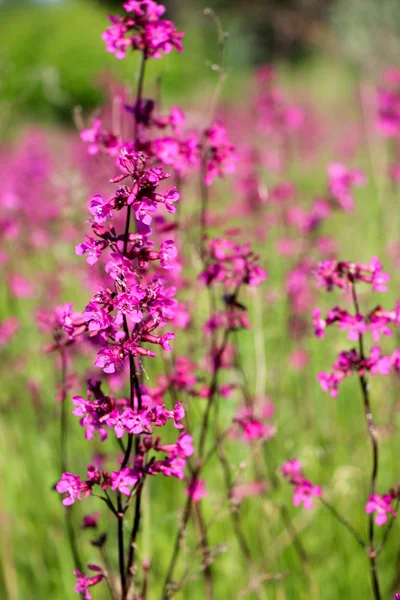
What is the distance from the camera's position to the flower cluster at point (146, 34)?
1.69 metres

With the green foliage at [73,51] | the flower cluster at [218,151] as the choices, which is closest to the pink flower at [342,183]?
the flower cluster at [218,151]

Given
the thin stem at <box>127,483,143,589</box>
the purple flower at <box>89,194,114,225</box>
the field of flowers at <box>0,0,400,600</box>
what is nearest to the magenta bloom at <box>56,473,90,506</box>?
the field of flowers at <box>0,0,400,600</box>

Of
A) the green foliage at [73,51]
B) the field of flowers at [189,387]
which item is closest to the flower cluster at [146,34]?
the field of flowers at [189,387]

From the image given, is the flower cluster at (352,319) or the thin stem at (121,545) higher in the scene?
the flower cluster at (352,319)

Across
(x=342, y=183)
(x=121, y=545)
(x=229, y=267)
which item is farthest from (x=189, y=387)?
(x=342, y=183)

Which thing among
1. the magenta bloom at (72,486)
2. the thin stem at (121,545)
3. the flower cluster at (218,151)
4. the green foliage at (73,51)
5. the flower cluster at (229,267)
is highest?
the green foliage at (73,51)

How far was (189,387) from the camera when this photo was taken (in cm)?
210

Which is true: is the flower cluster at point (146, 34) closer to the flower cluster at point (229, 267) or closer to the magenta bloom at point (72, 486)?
the flower cluster at point (229, 267)

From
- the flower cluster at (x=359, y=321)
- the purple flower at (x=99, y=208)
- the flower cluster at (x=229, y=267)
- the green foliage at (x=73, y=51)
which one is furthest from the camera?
the green foliage at (x=73, y=51)

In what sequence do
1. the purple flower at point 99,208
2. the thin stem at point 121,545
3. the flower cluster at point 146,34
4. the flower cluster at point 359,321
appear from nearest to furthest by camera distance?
the purple flower at point 99,208 → the thin stem at point 121,545 → the flower cluster at point 359,321 → the flower cluster at point 146,34

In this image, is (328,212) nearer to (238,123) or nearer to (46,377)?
(46,377)

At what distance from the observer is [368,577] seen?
2.58m

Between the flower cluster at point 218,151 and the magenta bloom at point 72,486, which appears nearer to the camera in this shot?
the magenta bloom at point 72,486

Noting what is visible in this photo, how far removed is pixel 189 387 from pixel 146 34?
1.07m
